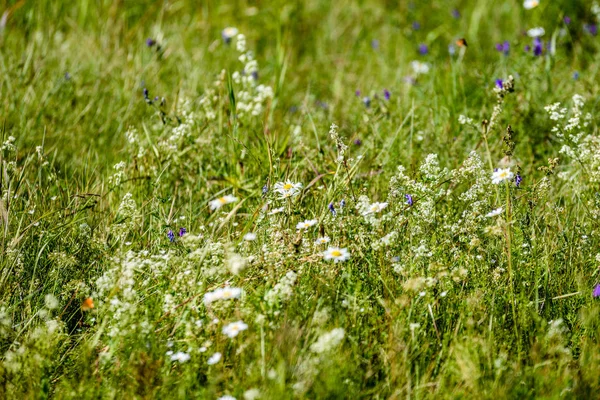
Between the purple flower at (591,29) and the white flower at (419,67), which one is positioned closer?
the white flower at (419,67)

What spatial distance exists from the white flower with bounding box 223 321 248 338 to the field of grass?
2 centimetres

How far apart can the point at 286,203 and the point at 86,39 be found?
2434mm

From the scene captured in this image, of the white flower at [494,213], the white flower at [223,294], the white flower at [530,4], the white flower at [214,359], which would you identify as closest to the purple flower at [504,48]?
the white flower at [530,4]

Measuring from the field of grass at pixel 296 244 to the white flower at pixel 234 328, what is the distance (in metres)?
0.02

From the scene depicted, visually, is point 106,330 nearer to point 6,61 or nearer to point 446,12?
point 6,61

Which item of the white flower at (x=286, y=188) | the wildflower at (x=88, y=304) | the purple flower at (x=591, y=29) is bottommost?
the wildflower at (x=88, y=304)

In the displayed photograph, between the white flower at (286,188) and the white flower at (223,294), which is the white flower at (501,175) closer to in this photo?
the white flower at (286,188)

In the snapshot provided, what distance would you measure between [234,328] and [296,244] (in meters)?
0.37

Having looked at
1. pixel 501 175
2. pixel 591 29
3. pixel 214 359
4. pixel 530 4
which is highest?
pixel 530 4

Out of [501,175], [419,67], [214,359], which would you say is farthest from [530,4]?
[214,359]

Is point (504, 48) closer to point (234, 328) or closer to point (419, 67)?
point (419, 67)

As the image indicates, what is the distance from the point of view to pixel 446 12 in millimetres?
5160

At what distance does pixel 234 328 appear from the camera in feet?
6.03

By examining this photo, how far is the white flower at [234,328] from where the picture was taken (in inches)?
70.9
